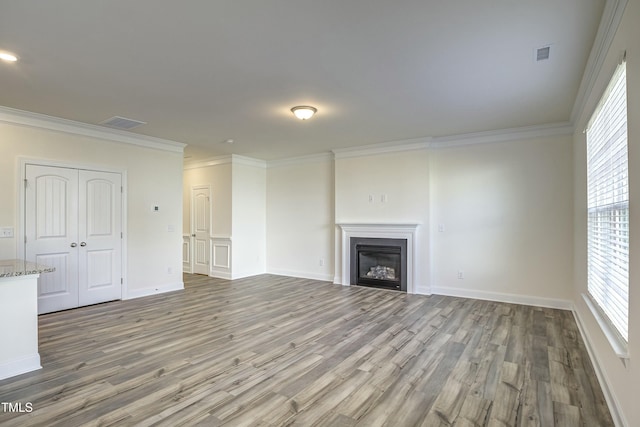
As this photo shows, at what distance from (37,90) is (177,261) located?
347cm

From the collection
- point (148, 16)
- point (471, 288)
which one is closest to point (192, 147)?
point (148, 16)

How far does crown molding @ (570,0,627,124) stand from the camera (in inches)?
83.3

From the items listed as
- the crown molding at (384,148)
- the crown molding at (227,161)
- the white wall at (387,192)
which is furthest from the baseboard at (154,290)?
the crown molding at (384,148)

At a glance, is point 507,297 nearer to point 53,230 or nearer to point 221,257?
point 221,257

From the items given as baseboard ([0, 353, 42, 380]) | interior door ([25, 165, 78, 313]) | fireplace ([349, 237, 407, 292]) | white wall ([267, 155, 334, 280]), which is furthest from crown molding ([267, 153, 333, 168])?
baseboard ([0, 353, 42, 380])

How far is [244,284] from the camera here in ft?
21.7

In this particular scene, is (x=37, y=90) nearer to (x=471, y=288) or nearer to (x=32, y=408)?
(x=32, y=408)

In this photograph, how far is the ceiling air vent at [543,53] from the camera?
109 inches

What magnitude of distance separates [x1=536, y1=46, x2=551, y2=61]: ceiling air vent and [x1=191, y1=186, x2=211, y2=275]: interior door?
21.3 ft

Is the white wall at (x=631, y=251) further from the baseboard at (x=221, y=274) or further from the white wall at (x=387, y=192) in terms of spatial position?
the baseboard at (x=221, y=274)

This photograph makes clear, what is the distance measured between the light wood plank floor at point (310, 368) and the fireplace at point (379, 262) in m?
1.22

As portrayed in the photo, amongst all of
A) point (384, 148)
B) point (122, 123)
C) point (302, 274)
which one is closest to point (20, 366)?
point (122, 123)

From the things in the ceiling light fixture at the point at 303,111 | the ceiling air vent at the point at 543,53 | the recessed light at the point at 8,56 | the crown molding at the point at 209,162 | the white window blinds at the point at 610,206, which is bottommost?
the white window blinds at the point at 610,206

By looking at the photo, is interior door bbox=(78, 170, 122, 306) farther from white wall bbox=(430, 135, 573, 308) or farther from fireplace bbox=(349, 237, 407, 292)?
white wall bbox=(430, 135, 573, 308)
